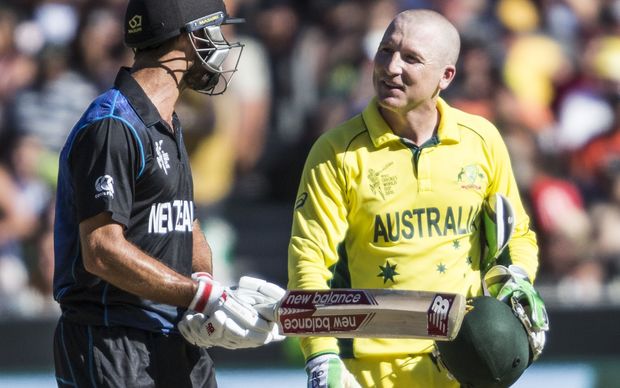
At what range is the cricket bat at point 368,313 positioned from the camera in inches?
170

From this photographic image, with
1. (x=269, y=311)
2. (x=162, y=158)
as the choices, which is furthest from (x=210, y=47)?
(x=269, y=311)

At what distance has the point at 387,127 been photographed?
5.08m

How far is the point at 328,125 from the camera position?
995cm

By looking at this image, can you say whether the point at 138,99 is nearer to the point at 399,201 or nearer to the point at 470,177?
the point at 399,201

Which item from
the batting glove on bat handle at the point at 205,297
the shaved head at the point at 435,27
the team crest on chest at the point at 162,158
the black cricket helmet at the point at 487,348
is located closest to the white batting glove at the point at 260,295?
the batting glove on bat handle at the point at 205,297

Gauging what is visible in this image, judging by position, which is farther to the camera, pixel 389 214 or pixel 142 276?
pixel 389 214

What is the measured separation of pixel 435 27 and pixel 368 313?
128cm

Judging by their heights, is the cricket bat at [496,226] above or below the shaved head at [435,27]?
below

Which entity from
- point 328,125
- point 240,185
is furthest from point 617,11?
point 240,185

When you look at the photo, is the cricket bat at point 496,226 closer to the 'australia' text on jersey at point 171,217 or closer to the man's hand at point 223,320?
the man's hand at point 223,320

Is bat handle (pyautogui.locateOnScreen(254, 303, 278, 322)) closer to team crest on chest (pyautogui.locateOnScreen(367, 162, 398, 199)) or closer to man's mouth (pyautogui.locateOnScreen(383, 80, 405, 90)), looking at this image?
team crest on chest (pyautogui.locateOnScreen(367, 162, 398, 199))

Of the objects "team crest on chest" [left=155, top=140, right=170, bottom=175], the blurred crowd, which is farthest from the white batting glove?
the blurred crowd

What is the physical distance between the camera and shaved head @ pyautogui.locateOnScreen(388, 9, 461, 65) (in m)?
4.98

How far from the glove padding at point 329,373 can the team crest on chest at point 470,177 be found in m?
0.87
